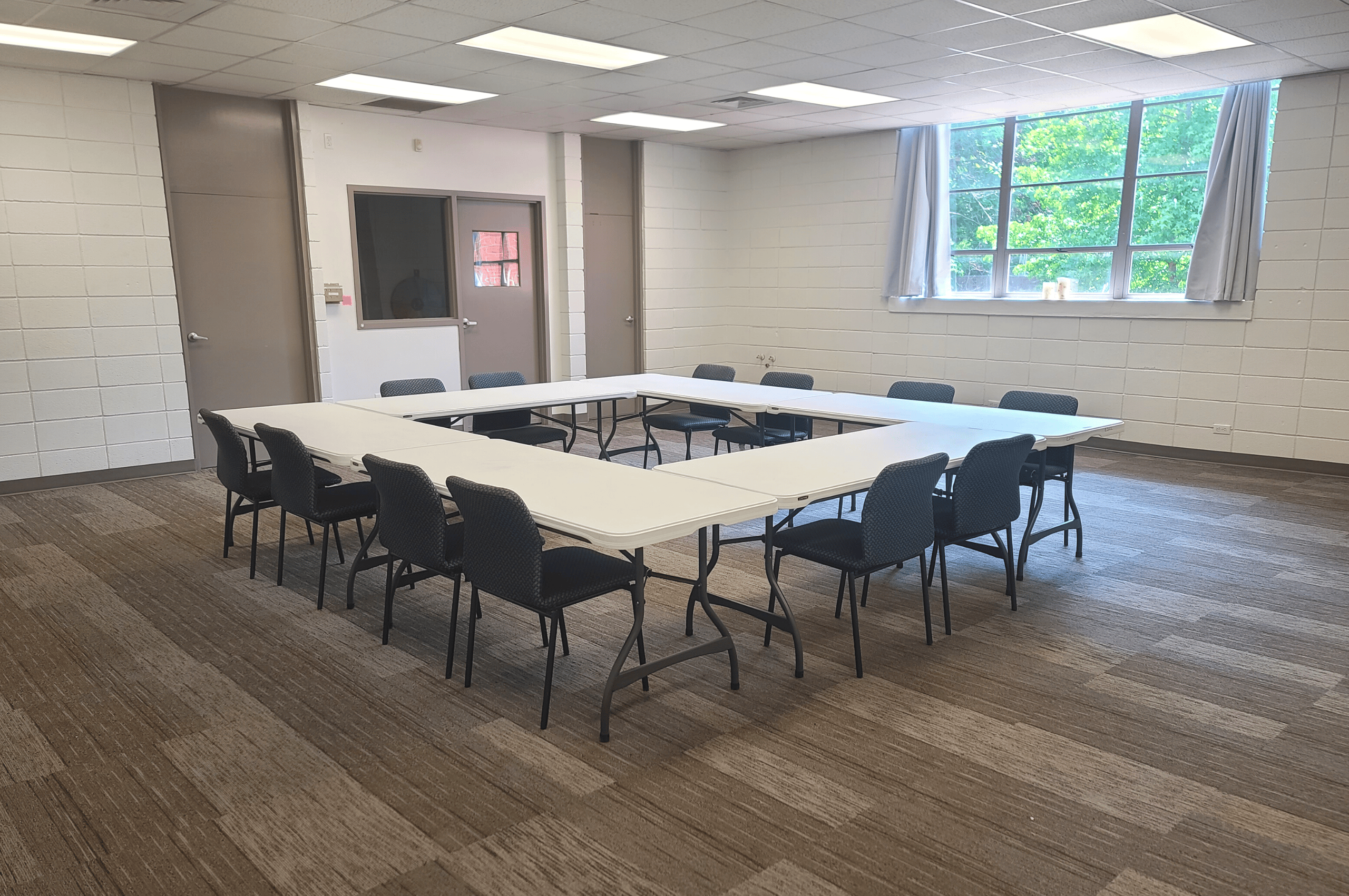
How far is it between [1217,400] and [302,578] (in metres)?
6.75

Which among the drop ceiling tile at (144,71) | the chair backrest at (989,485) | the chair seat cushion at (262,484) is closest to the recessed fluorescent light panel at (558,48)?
the drop ceiling tile at (144,71)

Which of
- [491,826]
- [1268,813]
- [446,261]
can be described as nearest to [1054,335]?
[446,261]

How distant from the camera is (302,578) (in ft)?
15.3

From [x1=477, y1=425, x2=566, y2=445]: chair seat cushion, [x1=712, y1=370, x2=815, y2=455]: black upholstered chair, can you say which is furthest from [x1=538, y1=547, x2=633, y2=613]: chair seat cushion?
[x1=477, y1=425, x2=566, y2=445]: chair seat cushion

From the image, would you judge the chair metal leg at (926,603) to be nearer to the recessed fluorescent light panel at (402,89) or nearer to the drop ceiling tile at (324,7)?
the drop ceiling tile at (324,7)

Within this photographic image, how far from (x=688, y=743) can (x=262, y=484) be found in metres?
2.91

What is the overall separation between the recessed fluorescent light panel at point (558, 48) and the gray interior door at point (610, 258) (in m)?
3.14

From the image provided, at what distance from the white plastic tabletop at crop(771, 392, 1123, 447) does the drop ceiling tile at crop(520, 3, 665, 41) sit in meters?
2.30

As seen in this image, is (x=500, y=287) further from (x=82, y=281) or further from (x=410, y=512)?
(x=410, y=512)

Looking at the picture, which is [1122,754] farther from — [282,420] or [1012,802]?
[282,420]

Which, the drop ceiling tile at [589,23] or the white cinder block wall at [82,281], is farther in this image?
the white cinder block wall at [82,281]

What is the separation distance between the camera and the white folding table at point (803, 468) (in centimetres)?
347

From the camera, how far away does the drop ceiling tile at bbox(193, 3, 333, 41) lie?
4.84 meters

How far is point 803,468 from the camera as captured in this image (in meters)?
3.80
